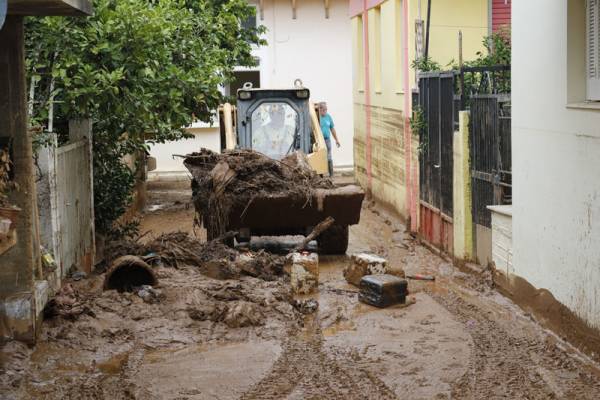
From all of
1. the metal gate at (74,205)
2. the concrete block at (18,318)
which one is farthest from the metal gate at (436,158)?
the concrete block at (18,318)

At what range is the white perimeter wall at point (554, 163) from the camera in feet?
27.5

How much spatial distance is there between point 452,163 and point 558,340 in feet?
16.3

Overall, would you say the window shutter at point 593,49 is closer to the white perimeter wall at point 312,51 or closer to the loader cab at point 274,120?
the loader cab at point 274,120

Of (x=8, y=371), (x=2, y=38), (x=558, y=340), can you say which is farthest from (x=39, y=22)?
(x=558, y=340)

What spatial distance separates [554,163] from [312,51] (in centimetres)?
1987

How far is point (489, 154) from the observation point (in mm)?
11875

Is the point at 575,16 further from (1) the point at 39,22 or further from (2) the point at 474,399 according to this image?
(1) the point at 39,22

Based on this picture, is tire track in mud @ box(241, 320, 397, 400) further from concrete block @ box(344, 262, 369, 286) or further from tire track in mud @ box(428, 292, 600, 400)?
concrete block @ box(344, 262, 369, 286)

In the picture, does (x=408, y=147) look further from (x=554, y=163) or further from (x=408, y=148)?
(x=554, y=163)

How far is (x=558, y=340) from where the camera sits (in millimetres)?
8922

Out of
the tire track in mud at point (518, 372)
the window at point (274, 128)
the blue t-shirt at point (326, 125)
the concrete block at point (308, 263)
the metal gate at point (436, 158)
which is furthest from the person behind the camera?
the blue t-shirt at point (326, 125)

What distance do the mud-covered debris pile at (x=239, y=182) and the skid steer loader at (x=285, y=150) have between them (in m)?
0.14

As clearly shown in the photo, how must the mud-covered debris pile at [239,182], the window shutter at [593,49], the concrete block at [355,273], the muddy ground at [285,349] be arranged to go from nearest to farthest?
the muddy ground at [285,349]
the window shutter at [593,49]
the concrete block at [355,273]
the mud-covered debris pile at [239,182]

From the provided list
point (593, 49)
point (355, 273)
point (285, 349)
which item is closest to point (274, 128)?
point (355, 273)
